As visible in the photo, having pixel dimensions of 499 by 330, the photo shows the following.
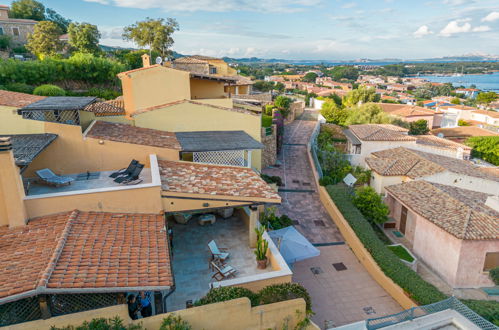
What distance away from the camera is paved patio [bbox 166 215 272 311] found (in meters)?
10.8

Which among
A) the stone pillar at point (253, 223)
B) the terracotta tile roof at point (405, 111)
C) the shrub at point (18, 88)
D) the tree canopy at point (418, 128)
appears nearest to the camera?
the stone pillar at point (253, 223)

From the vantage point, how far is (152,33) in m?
48.8

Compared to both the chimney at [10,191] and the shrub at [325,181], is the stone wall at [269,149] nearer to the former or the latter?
the shrub at [325,181]

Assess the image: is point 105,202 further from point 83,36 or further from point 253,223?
point 83,36

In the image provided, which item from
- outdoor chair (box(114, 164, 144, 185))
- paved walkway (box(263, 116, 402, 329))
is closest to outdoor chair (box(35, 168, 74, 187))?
outdoor chair (box(114, 164, 144, 185))

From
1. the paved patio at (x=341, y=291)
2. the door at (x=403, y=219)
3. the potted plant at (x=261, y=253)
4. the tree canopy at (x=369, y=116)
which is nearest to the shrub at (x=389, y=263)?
the paved patio at (x=341, y=291)

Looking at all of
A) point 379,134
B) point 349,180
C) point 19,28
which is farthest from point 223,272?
point 19,28

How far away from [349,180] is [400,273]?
12.7 meters

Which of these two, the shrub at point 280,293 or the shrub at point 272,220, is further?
the shrub at point 272,220

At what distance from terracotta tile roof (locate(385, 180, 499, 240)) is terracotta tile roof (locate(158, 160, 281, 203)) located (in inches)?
462

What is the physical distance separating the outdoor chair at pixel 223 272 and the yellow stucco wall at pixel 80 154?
6.54 metres

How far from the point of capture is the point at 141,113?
18359 millimetres

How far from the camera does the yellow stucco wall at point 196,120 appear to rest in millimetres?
18734

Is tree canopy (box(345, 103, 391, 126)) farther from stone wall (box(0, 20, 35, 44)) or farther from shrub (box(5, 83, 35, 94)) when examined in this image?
stone wall (box(0, 20, 35, 44))
